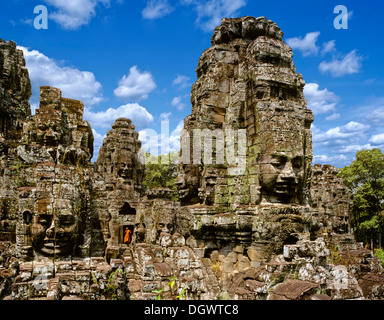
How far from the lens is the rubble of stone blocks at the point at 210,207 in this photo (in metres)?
4.66

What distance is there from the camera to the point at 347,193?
48.5 feet

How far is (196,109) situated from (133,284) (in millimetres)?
4912

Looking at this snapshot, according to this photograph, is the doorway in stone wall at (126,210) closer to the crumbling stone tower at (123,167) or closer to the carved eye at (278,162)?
the crumbling stone tower at (123,167)

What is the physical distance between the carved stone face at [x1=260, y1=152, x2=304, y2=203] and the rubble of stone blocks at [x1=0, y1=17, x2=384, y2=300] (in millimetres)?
27

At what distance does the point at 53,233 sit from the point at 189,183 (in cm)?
412

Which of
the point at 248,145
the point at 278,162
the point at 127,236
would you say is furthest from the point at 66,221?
the point at 127,236

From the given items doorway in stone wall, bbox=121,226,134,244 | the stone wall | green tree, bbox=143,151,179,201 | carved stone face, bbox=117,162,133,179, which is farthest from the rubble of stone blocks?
green tree, bbox=143,151,179,201

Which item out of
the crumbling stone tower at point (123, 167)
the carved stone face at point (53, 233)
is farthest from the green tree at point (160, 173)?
the carved stone face at point (53, 233)

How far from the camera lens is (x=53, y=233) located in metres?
4.63

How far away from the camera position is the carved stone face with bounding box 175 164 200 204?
8.04 m

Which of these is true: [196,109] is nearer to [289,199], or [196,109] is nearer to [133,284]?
[289,199]

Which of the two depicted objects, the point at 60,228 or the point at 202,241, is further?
the point at 202,241
